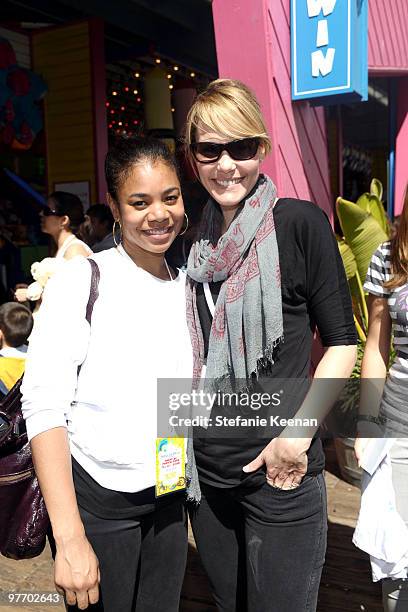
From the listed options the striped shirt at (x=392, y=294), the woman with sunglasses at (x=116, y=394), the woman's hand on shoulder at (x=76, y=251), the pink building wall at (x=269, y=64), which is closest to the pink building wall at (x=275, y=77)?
the pink building wall at (x=269, y=64)

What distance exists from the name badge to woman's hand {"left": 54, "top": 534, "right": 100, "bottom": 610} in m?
0.26

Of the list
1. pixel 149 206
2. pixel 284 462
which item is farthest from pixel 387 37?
pixel 284 462

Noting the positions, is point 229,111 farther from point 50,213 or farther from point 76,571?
point 50,213

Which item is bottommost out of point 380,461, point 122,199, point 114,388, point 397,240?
point 380,461

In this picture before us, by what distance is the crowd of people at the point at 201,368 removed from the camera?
59.9 inches

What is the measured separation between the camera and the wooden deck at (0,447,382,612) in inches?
111

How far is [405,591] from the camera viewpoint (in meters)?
1.82

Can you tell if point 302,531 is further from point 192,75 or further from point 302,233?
point 192,75

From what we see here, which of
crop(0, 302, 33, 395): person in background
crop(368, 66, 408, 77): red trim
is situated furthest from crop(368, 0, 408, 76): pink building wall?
crop(0, 302, 33, 395): person in background

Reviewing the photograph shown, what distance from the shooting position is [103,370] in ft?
5.00

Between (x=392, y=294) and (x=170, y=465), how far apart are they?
0.92 m

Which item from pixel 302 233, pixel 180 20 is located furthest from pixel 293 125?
pixel 180 20

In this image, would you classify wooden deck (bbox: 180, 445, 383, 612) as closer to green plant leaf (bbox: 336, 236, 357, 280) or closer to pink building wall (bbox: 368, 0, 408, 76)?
green plant leaf (bbox: 336, 236, 357, 280)

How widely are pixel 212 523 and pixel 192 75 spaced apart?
29.3ft
